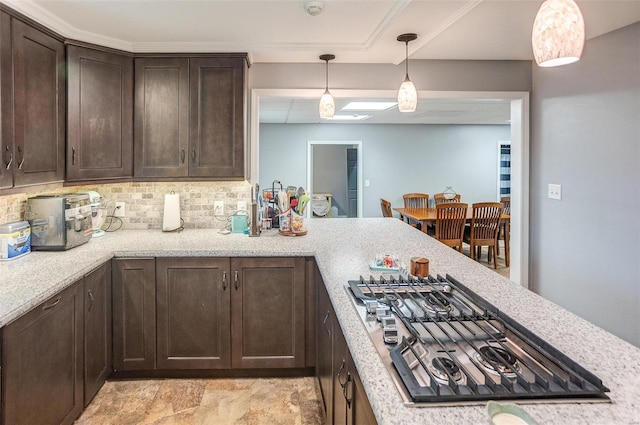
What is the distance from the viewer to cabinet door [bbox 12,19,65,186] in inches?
81.5

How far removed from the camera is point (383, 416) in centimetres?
87

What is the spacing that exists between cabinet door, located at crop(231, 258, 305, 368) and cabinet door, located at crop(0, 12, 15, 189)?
1.22m

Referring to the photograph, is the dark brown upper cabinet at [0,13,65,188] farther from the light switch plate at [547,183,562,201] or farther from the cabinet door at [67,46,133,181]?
the light switch plate at [547,183,562,201]

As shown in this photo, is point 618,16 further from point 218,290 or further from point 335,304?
point 218,290

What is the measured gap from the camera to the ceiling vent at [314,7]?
2.14 metres

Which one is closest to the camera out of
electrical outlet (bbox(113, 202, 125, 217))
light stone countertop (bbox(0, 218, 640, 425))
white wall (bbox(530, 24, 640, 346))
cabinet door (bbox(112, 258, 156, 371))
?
light stone countertop (bbox(0, 218, 640, 425))

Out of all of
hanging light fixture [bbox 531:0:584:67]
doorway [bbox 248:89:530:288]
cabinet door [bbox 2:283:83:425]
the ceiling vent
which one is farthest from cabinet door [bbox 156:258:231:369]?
hanging light fixture [bbox 531:0:584:67]

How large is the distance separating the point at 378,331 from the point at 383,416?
41cm

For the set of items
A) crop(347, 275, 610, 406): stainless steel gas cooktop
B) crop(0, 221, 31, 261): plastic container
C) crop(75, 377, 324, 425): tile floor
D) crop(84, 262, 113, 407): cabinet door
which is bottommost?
crop(75, 377, 324, 425): tile floor

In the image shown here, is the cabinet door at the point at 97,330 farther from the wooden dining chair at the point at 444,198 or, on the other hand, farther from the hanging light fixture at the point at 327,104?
the wooden dining chair at the point at 444,198

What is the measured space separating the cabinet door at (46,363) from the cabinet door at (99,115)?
3.10ft

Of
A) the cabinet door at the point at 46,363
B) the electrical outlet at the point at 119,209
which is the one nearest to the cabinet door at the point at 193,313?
the cabinet door at the point at 46,363

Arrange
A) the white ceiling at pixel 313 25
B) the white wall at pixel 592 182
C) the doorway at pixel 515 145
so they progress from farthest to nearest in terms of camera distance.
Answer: the doorway at pixel 515 145
the white wall at pixel 592 182
the white ceiling at pixel 313 25

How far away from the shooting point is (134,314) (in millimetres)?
2508
